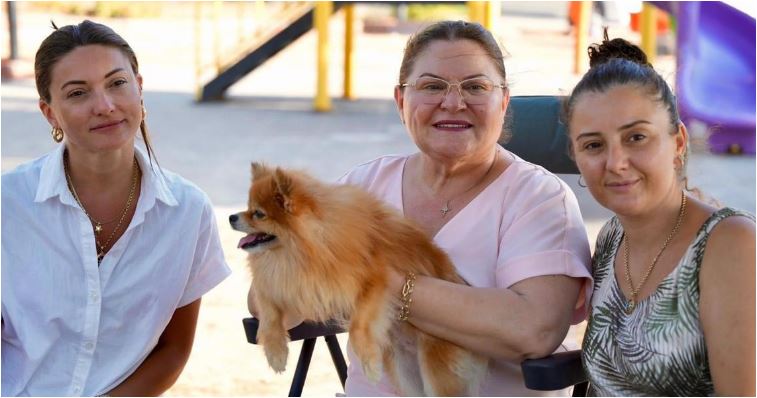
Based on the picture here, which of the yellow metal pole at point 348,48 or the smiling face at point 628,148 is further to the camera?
the yellow metal pole at point 348,48

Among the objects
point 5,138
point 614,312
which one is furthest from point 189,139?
point 614,312

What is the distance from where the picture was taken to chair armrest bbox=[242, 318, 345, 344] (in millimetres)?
2787

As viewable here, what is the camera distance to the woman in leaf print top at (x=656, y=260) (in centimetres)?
209

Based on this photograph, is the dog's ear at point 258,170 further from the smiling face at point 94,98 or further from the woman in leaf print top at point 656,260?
the woman in leaf print top at point 656,260

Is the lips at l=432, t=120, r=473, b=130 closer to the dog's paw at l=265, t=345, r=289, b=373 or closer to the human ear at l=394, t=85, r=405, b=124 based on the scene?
Result: the human ear at l=394, t=85, r=405, b=124

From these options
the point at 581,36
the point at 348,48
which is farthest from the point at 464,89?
the point at 581,36

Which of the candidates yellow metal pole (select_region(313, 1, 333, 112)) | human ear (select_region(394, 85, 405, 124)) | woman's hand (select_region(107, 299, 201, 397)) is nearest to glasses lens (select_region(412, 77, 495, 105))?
human ear (select_region(394, 85, 405, 124))

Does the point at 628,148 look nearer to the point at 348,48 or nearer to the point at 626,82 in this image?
the point at 626,82

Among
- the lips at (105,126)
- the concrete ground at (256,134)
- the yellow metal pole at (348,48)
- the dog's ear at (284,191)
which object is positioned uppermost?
the lips at (105,126)

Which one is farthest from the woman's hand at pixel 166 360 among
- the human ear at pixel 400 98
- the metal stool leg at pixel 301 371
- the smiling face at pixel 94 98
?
the human ear at pixel 400 98

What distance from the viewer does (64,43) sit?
2668 mm

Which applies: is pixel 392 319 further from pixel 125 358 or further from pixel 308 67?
pixel 308 67

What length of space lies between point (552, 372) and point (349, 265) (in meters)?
0.59

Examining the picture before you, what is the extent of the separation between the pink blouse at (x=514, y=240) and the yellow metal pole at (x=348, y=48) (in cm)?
1115
